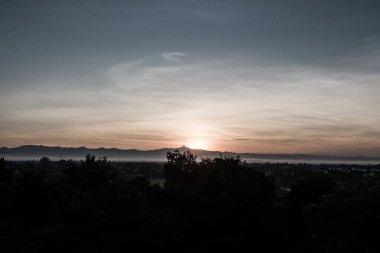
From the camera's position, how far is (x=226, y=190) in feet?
94.3

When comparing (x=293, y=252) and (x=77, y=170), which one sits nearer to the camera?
(x=293, y=252)

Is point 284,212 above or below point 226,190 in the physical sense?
below

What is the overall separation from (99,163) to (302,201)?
1948 cm

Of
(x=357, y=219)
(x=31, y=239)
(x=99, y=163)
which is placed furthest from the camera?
(x=99, y=163)

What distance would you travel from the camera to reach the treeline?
16.0m

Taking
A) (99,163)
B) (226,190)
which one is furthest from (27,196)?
(226,190)

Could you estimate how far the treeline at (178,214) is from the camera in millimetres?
16047

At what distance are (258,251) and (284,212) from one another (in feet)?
45.3

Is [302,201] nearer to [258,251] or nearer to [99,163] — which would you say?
[258,251]

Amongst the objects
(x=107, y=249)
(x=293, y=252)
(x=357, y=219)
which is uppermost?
(x=357, y=219)

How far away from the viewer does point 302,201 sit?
41.2m

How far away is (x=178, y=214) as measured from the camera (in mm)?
28828

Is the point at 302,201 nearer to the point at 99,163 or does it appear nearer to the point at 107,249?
the point at 99,163

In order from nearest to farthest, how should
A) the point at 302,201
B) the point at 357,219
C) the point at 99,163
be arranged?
the point at 357,219 → the point at 99,163 → the point at 302,201
